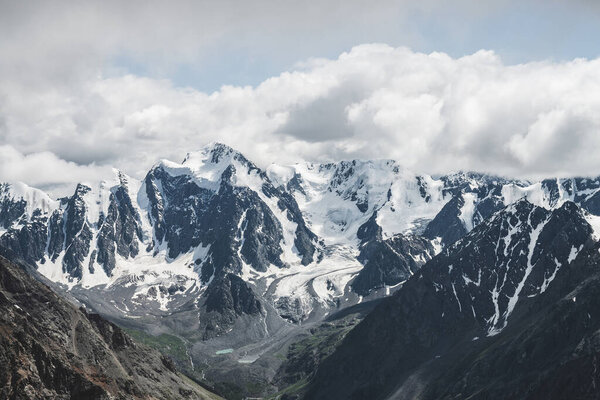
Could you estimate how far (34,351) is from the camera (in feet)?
628

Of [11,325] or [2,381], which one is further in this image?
[11,325]

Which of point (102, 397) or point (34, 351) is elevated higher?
point (34, 351)

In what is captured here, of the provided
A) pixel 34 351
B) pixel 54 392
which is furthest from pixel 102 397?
pixel 34 351

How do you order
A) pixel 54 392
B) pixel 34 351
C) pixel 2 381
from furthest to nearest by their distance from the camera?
pixel 34 351
pixel 54 392
pixel 2 381

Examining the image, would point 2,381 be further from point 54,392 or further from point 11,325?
point 11,325

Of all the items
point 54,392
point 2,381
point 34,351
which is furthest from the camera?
point 34,351

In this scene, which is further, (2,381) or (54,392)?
(54,392)

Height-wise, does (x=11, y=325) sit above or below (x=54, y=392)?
above

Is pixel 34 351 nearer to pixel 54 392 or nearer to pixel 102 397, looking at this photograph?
pixel 54 392

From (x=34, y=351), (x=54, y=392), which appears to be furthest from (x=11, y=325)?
(x=54, y=392)

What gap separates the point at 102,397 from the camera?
176 m

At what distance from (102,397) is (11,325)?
41652mm

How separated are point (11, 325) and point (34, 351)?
12.9 meters

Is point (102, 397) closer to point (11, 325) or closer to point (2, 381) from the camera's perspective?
point (2, 381)
